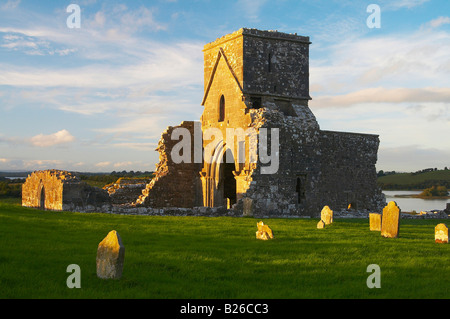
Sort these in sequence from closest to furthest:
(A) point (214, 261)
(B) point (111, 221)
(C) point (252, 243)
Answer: (A) point (214, 261) → (C) point (252, 243) → (B) point (111, 221)

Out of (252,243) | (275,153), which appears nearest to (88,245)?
(252,243)

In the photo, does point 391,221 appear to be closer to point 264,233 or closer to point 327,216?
point 264,233

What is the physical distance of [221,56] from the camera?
2711 cm

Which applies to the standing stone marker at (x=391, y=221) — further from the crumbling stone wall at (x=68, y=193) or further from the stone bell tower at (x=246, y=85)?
the crumbling stone wall at (x=68, y=193)

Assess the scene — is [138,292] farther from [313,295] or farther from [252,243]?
[252,243]

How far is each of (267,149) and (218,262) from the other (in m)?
13.4

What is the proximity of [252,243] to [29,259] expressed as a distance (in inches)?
210

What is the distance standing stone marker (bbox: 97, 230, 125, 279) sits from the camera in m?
8.85

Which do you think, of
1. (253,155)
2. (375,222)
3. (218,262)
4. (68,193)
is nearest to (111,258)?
(218,262)

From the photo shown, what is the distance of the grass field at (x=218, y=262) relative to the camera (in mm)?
8391

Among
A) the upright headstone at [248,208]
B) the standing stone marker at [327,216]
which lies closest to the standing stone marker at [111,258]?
the standing stone marker at [327,216]

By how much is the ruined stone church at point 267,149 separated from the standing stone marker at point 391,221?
7.58m

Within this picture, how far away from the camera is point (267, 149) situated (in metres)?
23.5

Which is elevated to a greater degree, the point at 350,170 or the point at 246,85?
the point at 246,85
